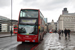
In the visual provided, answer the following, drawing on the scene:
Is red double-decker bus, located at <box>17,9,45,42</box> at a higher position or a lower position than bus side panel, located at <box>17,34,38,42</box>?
higher

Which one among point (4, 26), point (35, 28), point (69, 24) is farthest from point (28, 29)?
point (69, 24)

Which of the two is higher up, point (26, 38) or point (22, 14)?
point (22, 14)

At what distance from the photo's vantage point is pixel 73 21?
160 metres

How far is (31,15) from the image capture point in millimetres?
14820

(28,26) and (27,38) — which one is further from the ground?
(28,26)

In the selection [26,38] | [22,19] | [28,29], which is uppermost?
[22,19]

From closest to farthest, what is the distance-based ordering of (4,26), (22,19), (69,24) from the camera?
(22,19) → (4,26) → (69,24)

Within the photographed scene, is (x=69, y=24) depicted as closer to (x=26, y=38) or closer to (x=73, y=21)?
(x=73, y=21)

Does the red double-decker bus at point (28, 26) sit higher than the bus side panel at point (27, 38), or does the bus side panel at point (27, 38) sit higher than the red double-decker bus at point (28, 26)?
the red double-decker bus at point (28, 26)

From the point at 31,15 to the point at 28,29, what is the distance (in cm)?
149

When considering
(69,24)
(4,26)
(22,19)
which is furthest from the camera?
(69,24)

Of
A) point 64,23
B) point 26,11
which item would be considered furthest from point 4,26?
point 26,11

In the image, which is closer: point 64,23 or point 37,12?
point 37,12

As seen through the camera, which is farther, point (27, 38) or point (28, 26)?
point (28, 26)
